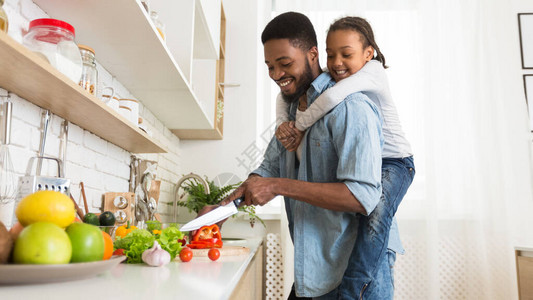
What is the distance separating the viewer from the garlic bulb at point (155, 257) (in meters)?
0.99

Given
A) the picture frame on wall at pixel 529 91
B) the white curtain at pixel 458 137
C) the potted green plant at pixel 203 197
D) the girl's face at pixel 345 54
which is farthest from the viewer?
the picture frame on wall at pixel 529 91

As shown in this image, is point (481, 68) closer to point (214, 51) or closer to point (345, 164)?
point (214, 51)

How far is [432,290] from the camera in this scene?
109 inches

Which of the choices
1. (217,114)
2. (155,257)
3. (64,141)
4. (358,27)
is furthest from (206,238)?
(217,114)

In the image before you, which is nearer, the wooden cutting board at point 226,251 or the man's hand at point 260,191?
the man's hand at point 260,191

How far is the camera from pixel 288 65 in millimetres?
1259

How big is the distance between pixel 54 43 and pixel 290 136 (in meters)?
0.67

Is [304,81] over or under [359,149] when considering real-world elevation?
over

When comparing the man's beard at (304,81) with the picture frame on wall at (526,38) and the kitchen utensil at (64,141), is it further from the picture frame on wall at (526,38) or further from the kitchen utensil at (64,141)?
the picture frame on wall at (526,38)

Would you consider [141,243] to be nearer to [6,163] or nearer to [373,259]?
[6,163]

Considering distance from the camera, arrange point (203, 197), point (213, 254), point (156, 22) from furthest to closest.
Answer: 1. point (203, 197)
2. point (156, 22)
3. point (213, 254)

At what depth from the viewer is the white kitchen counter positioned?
2.02 feet

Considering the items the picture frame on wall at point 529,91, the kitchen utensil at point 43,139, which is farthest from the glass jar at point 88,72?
the picture frame on wall at point 529,91

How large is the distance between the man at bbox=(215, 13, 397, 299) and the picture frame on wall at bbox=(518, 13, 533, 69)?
99.7 inches
